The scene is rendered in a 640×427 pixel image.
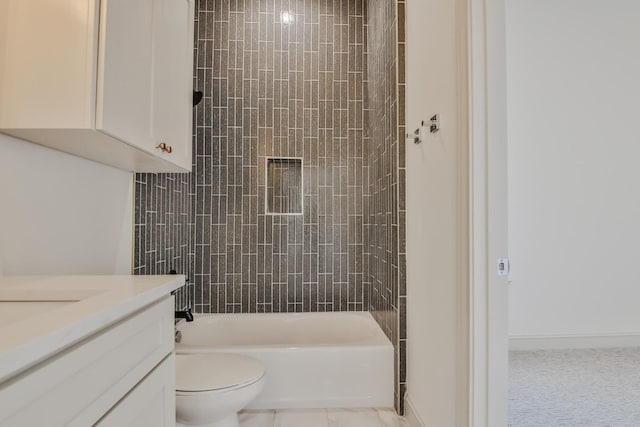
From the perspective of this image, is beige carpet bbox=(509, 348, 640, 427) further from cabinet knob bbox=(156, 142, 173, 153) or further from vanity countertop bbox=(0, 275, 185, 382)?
cabinet knob bbox=(156, 142, 173, 153)

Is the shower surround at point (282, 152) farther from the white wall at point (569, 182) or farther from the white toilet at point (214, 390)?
the white wall at point (569, 182)

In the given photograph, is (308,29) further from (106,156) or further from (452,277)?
(452,277)

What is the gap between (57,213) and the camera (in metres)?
1.23

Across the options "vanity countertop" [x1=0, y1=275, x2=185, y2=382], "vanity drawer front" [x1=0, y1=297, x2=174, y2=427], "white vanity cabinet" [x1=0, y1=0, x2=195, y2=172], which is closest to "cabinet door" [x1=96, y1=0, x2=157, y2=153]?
"white vanity cabinet" [x1=0, y1=0, x2=195, y2=172]

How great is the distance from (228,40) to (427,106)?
1880 millimetres

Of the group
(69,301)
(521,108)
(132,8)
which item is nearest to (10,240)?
(69,301)

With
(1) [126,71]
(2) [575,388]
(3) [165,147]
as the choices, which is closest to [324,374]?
(3) [165,147]

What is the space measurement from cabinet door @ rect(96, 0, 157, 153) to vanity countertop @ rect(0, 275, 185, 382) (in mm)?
456

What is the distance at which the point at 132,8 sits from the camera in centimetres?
114

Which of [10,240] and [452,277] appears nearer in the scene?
[10,240]

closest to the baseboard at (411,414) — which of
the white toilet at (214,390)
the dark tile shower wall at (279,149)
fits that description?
the white toilet at (214,390)

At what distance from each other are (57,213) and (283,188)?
160cm

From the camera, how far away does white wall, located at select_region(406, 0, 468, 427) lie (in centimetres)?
122

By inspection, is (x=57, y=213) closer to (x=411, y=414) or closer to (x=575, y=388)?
(x=411, y=414)
